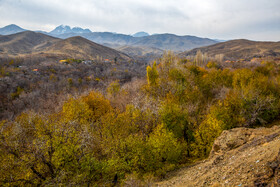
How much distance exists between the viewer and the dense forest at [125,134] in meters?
14.8

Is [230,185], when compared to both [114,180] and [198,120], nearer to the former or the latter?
[114,180]

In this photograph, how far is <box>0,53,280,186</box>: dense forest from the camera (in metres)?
14.8

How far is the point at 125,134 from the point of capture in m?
22.4

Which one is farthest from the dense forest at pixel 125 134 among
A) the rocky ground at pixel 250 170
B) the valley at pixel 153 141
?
the rocky ground at pixel 250 170

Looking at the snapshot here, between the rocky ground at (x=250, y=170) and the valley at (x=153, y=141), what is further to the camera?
the valley at (x=153, y=141)

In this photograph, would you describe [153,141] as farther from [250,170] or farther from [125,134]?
[250,170]

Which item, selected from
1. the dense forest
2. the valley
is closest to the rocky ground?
the valley

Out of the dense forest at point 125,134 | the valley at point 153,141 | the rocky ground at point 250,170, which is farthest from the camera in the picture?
the dense forest at point 125,134

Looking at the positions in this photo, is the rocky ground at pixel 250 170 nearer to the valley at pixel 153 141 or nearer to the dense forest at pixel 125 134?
the valley at pixel 153 141

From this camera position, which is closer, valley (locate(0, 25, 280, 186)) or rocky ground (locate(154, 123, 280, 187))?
rocky ground (locate(154, 123, 280, 187))

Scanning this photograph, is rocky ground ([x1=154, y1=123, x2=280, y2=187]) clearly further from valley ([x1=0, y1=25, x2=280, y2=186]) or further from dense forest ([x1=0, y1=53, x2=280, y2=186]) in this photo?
dense forest ([x1=0, y1=53, x2=280, y2=186])

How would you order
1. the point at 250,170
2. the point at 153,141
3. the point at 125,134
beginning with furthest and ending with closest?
the point at 125,134, the point at 153,141, the point at 250,170

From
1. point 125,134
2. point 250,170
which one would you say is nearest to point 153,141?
point 125,134

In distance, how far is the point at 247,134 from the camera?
18.5m
